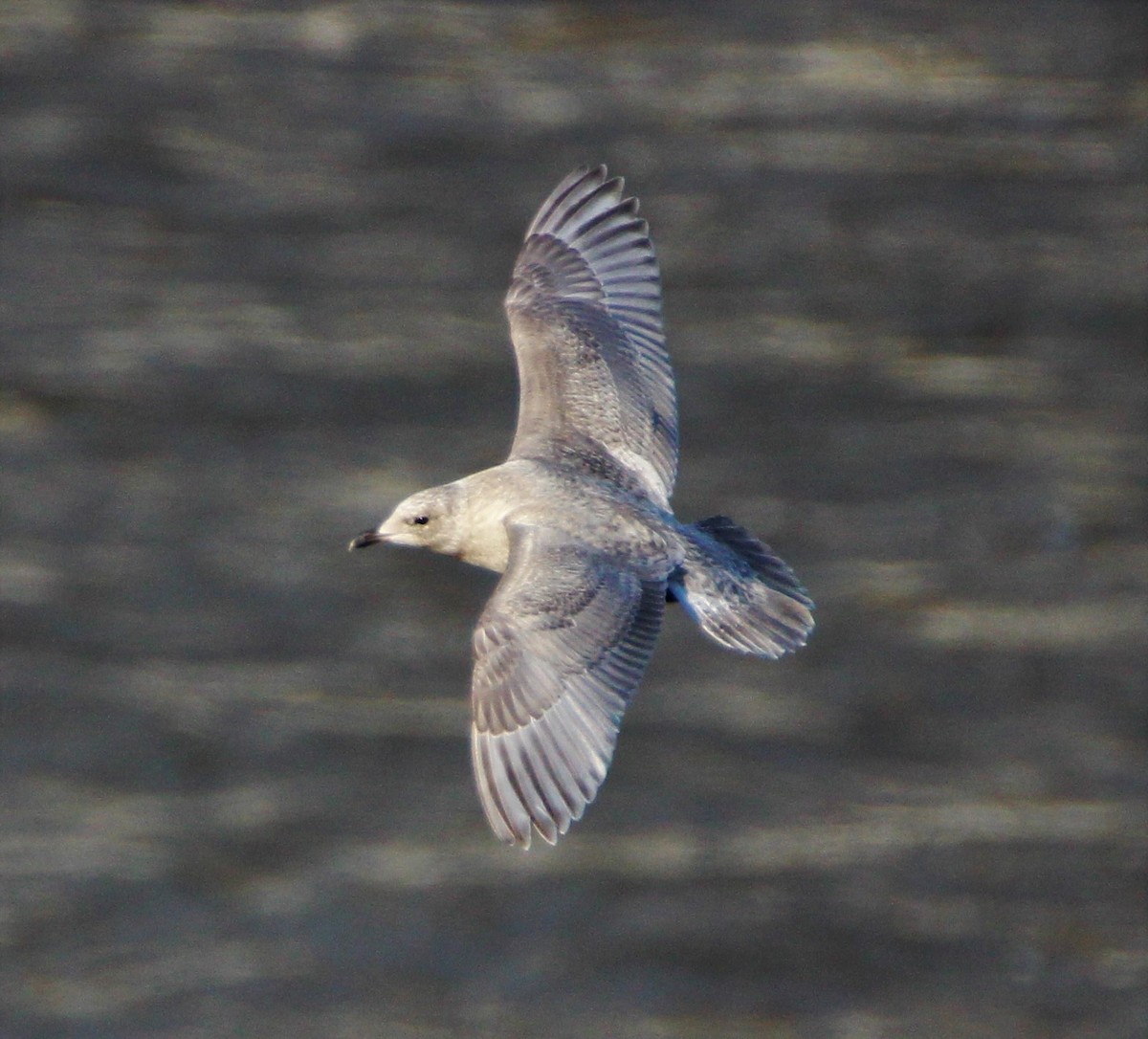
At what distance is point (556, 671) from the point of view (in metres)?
5.38

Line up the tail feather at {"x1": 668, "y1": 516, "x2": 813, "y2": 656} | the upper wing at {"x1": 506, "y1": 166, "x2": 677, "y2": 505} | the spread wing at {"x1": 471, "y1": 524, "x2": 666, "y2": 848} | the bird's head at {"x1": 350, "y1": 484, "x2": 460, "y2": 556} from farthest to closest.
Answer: the upper wing at {"x1": 506, "y1": 166, "x2": 677, "y2": 505}
the bird's head at {"x1": 350, "y1": 484, "x2": 460, "y2": 556}
the tail feather at {"x1": 668, "y1": 516, "x2": 813, "y2": 656}
the spread wing at {"x1": 471, "y1": 524, "x2": 666, "y2": 848}

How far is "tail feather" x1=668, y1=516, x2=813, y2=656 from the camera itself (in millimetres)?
5656

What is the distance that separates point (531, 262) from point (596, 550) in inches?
60.6

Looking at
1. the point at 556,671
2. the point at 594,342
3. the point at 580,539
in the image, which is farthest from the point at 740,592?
the point at 594,342

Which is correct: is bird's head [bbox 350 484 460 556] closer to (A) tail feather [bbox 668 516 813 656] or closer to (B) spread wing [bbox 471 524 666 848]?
(B) spread wing [bbox 471 524 666 848]

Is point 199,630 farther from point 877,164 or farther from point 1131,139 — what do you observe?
point 1131,139

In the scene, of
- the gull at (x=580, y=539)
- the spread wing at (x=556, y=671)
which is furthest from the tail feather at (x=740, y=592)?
the spread wing at (x=556, y=671)

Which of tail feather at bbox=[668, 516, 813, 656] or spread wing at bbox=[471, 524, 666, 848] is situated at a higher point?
tail feather at bbox=[668, 516, 813, 656]

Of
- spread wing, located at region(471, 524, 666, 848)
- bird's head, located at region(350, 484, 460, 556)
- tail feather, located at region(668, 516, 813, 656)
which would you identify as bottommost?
spread wing, located at region(471, 524, 666, 848)

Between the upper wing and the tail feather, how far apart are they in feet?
0.97

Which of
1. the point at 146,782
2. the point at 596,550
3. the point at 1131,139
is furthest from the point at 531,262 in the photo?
the point at 1131,139

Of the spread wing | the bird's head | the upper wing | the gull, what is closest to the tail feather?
the gull

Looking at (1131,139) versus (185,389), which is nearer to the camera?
(185,389)

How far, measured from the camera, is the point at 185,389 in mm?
7902
